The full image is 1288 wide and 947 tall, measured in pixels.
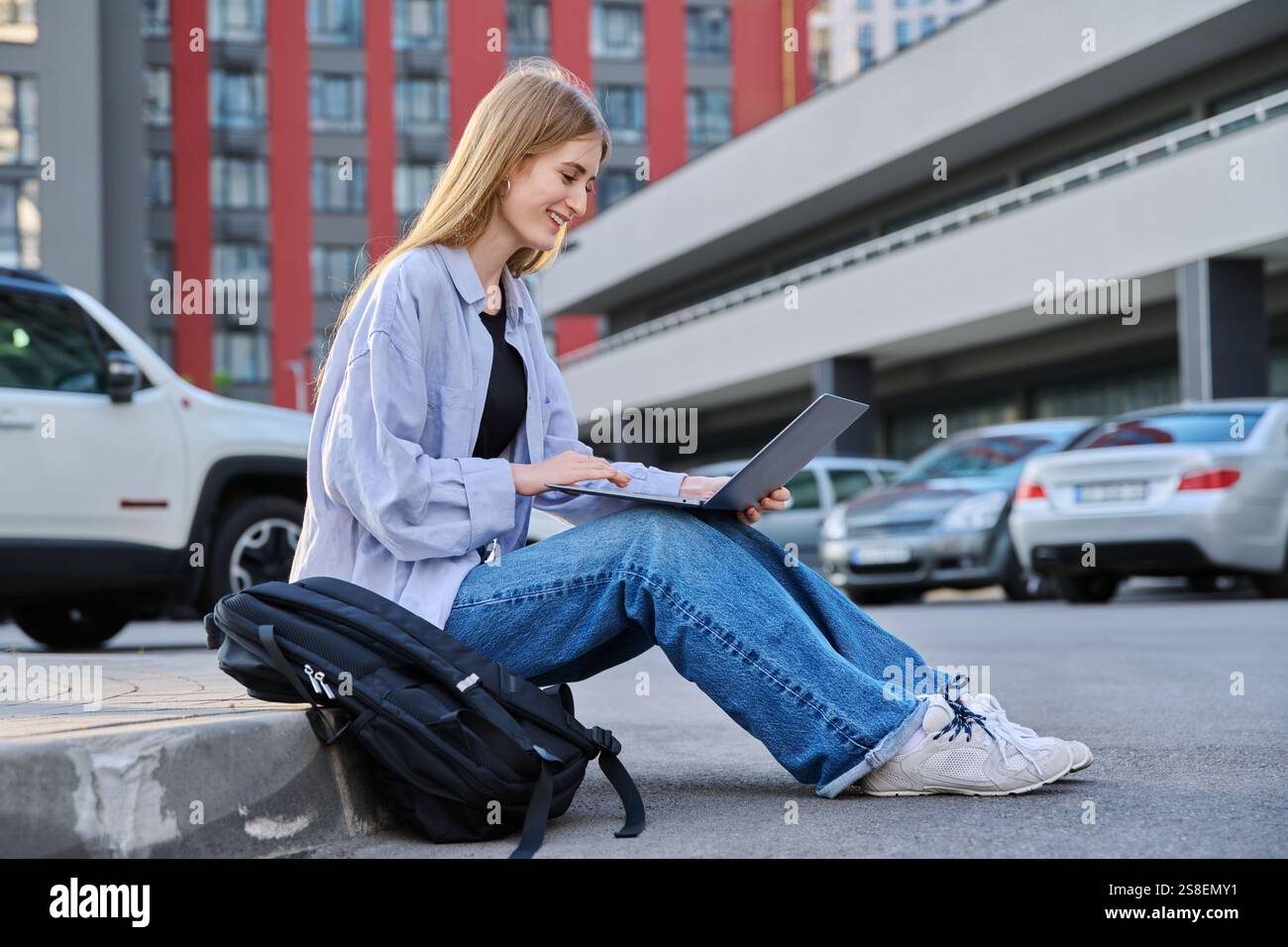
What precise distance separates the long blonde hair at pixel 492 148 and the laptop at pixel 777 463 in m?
0.64

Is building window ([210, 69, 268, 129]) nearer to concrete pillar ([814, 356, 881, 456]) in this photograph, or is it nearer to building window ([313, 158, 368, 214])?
building window ([313, 158, 368, 214])

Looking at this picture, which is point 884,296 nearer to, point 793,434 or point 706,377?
point 706,377

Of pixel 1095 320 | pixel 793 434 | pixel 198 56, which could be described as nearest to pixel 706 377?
pixel 1095 320

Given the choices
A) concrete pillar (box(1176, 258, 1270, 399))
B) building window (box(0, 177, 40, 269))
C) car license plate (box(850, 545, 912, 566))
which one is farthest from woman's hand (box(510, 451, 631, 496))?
building window (box(0, 177, 40, 269))

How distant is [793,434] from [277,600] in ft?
3.76

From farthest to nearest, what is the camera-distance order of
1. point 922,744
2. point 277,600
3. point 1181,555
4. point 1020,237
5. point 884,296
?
point 884,296, point 1020,237, point 1181,555, point 922,744, point 277,600

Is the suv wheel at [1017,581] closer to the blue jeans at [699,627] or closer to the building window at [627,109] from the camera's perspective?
the blue jeans at [699,627]

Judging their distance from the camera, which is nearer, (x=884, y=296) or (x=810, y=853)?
→ (x=810, y=853)

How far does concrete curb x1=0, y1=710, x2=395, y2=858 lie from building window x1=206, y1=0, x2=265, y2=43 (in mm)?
50120

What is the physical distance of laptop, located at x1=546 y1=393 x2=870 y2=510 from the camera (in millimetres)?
3344

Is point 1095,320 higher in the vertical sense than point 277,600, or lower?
higher

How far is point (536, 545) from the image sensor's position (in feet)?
11.1

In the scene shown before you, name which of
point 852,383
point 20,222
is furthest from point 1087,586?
point 20,222

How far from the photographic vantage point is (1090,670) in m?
6.87
